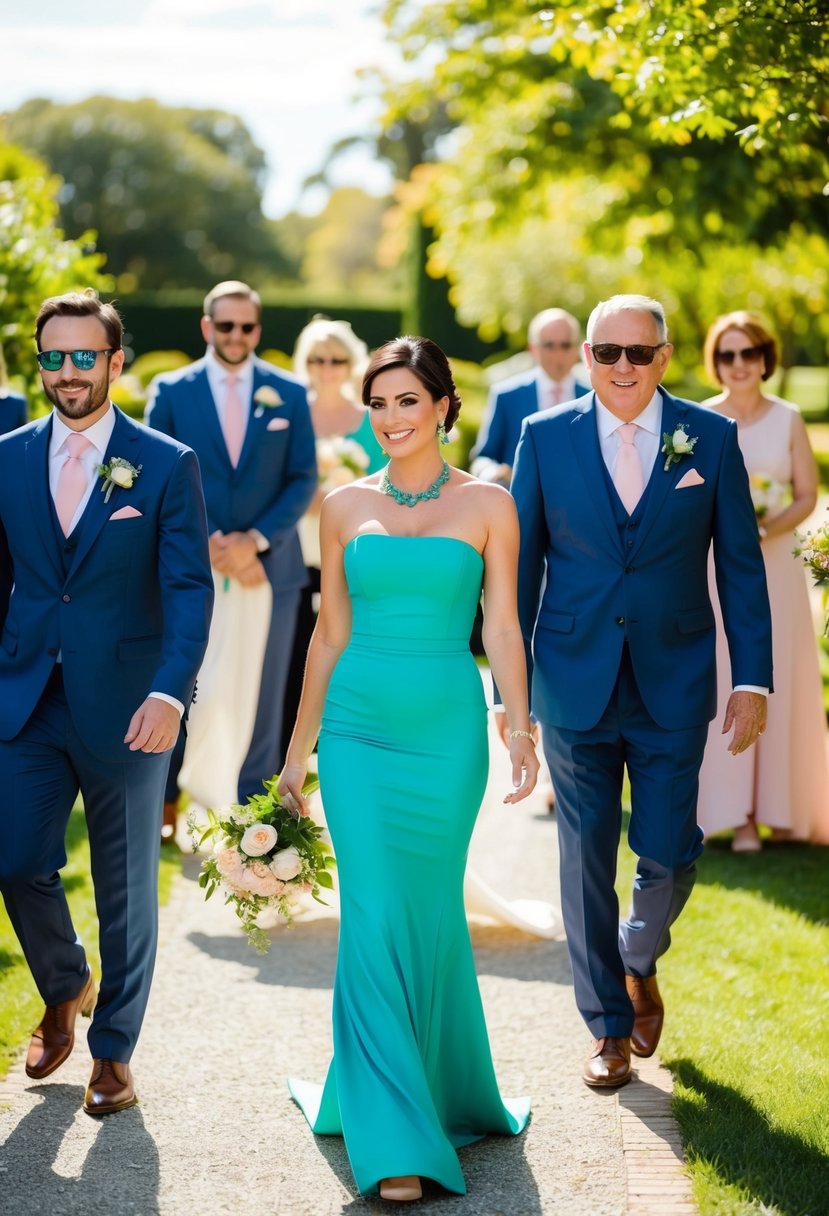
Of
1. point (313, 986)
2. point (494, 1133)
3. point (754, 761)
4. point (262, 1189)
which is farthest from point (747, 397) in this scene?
point (262, 1189)

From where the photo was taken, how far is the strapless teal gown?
4.51 metres

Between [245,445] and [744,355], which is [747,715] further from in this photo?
[245,445]

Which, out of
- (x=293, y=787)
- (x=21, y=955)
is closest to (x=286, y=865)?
(x=293, y=787)

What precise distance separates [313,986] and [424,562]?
95.1 inches

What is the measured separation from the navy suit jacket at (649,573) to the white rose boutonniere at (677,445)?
24 millimetres

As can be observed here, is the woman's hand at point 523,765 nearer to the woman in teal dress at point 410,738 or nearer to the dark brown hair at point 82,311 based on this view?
the woman in teal dress at point 410,738

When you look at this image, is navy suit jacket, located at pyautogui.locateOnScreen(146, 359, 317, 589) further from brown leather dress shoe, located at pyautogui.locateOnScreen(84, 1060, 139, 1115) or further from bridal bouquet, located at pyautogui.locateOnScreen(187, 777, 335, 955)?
brown leather dress shoe, located at pyautogui.locateOnScreen(84, 1060, 139, 1115)

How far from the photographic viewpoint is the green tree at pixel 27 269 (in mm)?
9117

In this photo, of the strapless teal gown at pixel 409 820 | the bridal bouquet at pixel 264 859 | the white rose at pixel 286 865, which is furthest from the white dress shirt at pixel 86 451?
the strapless teal gown at pixel 409 820

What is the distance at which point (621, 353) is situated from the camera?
5.11m

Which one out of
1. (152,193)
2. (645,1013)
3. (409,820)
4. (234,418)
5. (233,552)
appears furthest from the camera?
(152,193)

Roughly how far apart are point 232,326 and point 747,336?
2650 mm

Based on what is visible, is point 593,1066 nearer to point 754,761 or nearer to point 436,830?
point 436,830

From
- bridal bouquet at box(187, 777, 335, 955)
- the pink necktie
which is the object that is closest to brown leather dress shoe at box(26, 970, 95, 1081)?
bridal bouquet at box(187, 777, 335, 955)
